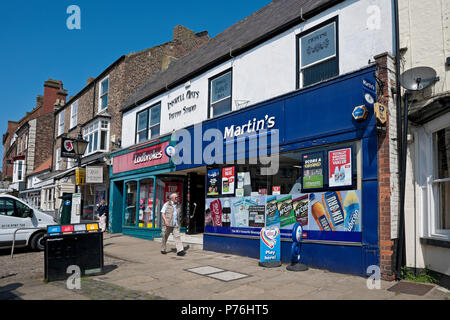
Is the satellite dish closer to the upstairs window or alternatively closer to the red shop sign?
the red shop sign

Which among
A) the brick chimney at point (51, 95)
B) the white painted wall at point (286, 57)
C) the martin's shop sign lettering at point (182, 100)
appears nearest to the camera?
the white painted wall at point (286, 57)

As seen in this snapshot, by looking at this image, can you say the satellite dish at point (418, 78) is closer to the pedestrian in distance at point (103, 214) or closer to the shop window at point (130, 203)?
the shop window at point (130, 203)

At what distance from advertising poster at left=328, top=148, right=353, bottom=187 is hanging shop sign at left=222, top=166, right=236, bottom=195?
10.9ft

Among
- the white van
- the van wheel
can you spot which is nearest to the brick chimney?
the white van

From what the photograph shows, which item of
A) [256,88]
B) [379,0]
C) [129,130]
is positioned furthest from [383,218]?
[129,130]

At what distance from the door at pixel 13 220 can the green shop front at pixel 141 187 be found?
14.6 ft

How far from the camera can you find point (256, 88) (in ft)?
34.1

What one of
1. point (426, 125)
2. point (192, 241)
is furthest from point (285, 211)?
point (192, 241)

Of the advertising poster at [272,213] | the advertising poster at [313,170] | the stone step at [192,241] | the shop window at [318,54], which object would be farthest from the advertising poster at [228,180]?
the shop window at [318,54]

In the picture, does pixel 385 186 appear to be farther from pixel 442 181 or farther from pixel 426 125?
pixel 426 125

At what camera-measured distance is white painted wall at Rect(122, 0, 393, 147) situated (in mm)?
7648

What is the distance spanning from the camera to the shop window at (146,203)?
48.0 feet

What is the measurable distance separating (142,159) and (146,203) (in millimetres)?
1923
